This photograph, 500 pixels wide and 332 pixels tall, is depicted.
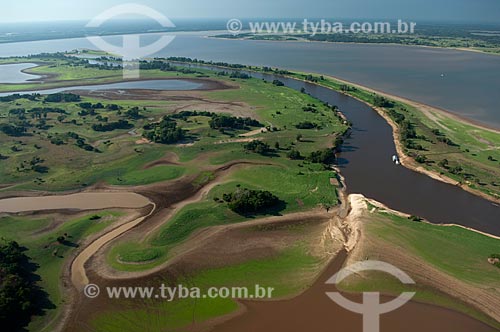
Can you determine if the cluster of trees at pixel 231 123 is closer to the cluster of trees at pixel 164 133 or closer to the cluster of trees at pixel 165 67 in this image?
the cluster of trees at pixel 164 133

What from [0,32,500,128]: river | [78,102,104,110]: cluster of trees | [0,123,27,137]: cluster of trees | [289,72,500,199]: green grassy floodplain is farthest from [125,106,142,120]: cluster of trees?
[0,32,500,128]: river

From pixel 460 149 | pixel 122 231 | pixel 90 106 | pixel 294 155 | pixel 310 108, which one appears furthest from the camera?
pixel 90 106

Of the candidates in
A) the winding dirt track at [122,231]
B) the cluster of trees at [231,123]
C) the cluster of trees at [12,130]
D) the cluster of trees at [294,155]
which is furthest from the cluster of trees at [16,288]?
the cluster of trees at [231,123]

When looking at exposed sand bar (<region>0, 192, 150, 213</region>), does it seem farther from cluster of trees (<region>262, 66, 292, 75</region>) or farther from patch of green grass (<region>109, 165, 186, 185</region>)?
cluster of trees (<region>262, 66, 292, 75</region>)

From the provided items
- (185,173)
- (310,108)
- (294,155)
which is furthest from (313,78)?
(185,173)

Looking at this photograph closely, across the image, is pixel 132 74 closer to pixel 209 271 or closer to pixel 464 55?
pixel 209 271

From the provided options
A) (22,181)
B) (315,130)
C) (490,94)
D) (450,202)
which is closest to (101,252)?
(22,181)

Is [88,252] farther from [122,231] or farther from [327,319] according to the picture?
[327,319]
